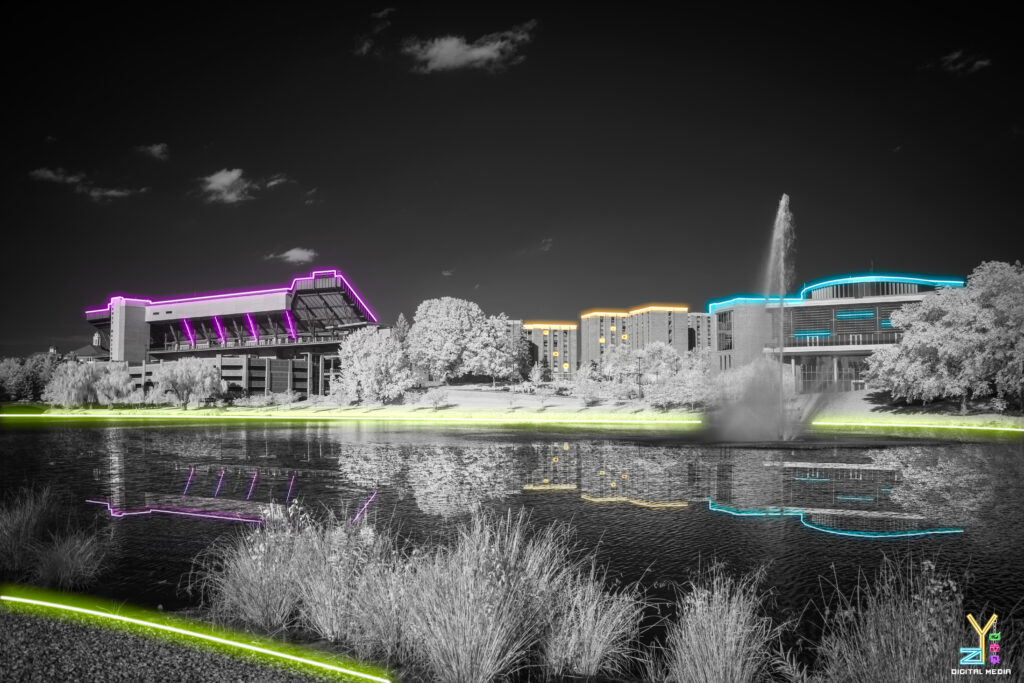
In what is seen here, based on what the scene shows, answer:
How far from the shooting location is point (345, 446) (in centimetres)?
3306

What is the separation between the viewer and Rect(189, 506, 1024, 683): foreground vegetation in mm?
5836

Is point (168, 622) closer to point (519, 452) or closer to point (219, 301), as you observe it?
point (519, 452)

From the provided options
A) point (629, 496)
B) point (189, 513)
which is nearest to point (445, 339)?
point (629, 496)

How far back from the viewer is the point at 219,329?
11881 cm

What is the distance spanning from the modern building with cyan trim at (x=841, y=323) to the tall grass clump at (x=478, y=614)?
296 ft

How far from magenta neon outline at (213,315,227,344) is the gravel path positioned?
120 meters

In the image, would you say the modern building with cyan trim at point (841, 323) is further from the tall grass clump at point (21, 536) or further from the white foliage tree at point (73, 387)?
the tall grass clump at point (21, 536)

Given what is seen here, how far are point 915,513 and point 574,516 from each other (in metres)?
8.02

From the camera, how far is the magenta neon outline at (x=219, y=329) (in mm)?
117875

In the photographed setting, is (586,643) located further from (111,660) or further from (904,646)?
(111,660)

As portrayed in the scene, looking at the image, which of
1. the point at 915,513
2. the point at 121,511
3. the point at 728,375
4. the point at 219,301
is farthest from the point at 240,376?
the point at 915,513

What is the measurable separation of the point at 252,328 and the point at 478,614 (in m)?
118

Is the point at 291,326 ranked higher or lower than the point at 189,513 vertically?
higher

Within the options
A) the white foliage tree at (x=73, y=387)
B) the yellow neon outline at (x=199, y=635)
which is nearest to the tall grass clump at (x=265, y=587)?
the yellow neon outline at (x=199, y=635)
